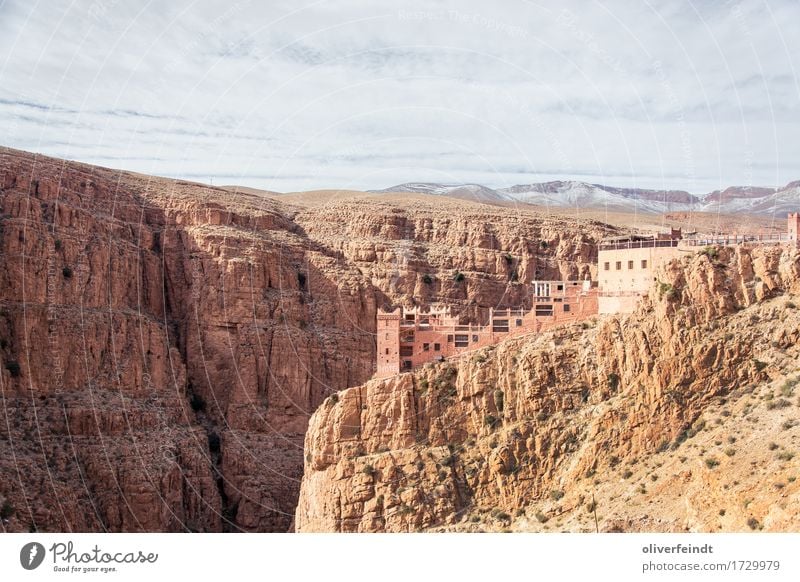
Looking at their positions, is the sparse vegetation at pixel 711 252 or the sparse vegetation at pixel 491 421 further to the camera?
the sparse vegetation at pixel 491 421

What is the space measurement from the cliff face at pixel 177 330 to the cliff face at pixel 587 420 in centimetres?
3027

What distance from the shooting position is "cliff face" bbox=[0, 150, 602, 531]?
5256 inches

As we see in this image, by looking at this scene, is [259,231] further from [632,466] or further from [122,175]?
[632,466]

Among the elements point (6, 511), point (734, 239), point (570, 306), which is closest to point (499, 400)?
point (570, 306)

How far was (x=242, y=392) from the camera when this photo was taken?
488 feet

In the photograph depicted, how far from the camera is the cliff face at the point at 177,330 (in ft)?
438

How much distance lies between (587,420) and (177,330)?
214 ft

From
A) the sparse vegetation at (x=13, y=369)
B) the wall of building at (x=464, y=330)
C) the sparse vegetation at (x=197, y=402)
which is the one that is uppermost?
the wall of building at (x=464, y=330)

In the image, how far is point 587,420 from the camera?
99.8 metres

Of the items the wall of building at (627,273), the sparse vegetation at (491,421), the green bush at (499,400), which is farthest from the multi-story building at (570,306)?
the sparse vegetation at (491,421)

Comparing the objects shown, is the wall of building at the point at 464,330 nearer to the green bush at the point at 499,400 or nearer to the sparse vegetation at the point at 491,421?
the green bush at the point at 499,400

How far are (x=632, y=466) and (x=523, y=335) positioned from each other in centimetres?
1539

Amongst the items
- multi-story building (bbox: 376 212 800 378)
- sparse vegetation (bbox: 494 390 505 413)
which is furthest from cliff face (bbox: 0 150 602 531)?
sparse vegetation (bbox: 494 390 505 413)

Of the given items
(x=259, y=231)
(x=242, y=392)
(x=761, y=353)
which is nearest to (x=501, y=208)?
(x=259, y=231)
